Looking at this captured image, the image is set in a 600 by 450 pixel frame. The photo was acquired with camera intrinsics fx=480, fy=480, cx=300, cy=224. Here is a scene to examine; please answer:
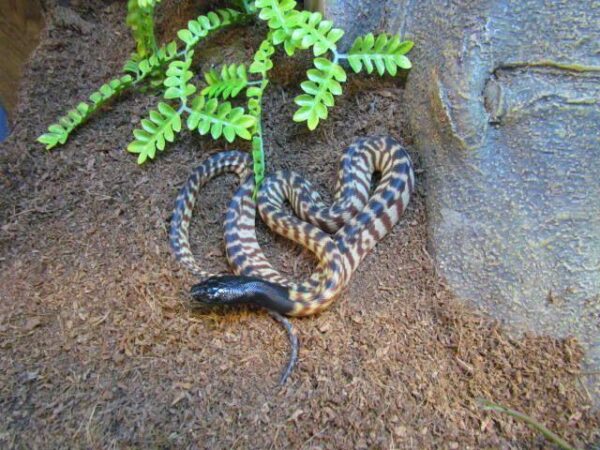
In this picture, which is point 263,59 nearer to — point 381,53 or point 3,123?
point 381,53

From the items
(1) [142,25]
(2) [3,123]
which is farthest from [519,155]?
(2) [3,123]

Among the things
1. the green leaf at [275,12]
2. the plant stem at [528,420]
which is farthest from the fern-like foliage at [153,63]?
the plant stem at [528,420]

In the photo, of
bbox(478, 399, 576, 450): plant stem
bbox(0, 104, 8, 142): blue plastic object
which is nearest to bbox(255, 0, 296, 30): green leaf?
bbox(478, 399, 576, 450): plant stem

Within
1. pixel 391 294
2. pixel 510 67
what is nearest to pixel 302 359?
pixel 391 294

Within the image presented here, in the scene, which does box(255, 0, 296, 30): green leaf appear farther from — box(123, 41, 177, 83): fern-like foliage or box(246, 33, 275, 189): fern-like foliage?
box(123, 41, 177, 83): fern-like foliage

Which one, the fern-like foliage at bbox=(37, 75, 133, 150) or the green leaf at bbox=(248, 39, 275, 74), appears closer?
the green leaf at bbox=(248, 39, 275, 74)

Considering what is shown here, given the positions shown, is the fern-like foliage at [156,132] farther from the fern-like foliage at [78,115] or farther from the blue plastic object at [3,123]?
the blue plastic object at [3,123]

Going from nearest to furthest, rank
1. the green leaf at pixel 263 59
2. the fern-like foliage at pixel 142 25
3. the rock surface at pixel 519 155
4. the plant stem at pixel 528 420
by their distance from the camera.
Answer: the plant stem at pixel 528 420, the rock surface at pixel 519 155, the green leaf at pixel 263 59, the fern-like foliage at pixel 142 25
